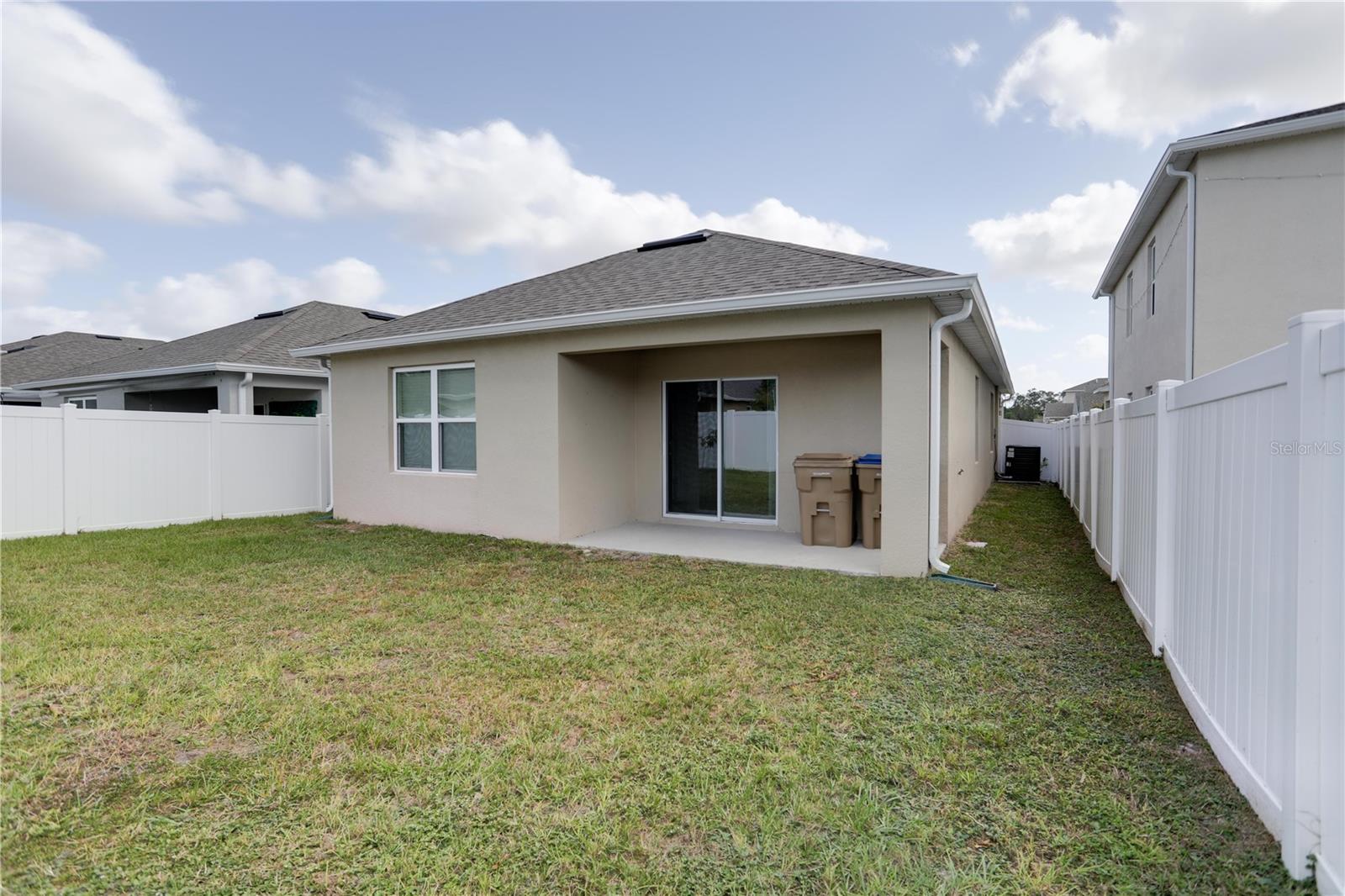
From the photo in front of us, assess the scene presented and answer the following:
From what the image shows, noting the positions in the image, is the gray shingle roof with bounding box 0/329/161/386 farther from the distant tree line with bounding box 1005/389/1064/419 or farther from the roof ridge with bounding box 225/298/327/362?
the distant tree line with bounding box 1005/389/1064/419

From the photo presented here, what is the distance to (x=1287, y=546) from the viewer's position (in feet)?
6.71

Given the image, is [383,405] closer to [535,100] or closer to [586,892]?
[535,100]

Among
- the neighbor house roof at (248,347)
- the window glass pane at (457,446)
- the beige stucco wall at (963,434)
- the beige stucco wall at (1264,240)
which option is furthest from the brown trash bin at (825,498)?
the neighbor house roof at (248,347)

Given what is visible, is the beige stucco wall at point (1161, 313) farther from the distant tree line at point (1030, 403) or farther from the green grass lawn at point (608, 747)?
the distant tree line at point (1030, 403)

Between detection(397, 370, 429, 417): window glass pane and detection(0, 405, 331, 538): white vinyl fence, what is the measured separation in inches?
130

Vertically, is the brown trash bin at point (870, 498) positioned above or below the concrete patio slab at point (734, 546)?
above

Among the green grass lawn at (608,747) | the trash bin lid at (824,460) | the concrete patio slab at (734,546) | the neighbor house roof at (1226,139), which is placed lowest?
the green grass lawn at (608,747)

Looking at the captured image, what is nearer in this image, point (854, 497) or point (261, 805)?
point (261, 805)

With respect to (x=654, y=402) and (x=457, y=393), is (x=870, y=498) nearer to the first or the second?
(x=654, y=402)

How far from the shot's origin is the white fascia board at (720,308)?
6000mm

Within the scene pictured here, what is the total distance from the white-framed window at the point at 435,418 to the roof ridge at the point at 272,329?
5.82m

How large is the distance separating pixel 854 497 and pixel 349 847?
703cm

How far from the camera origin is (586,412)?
8953 mm

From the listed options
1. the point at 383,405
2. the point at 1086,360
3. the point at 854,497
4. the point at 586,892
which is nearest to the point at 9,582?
the point at 383,405
